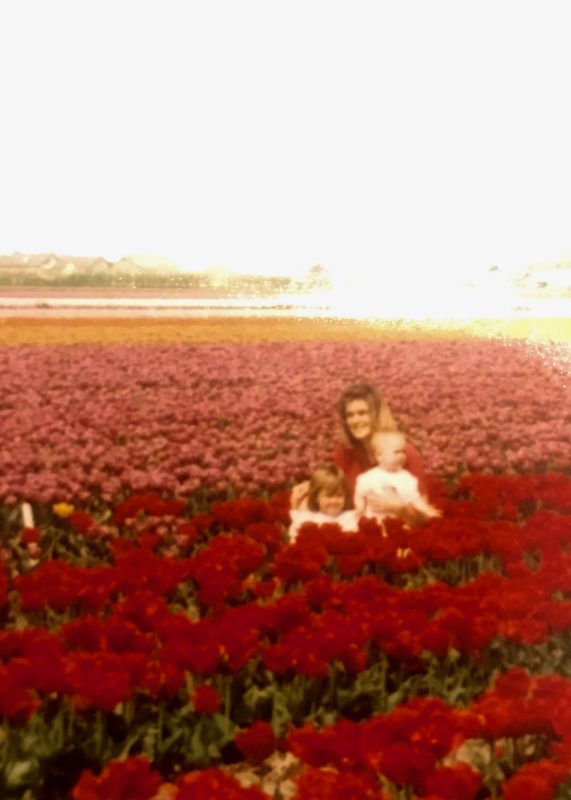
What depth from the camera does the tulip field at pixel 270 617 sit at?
218 cm

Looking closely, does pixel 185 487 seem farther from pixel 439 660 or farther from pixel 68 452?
pixel 439 660

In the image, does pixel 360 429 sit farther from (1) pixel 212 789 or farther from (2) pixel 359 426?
(1) pixel 212 789

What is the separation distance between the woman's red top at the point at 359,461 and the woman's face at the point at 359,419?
0.05m

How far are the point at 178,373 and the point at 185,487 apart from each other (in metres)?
2.53

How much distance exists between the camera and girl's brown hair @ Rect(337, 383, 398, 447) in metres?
4.70

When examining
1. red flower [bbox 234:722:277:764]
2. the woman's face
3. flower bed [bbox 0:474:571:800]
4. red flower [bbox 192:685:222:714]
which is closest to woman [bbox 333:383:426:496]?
the woman's face

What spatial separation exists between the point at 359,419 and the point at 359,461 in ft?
0.53

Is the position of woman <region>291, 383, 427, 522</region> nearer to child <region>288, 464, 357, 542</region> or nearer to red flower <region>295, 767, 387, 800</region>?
child <region>288, 464, 357, 542</region>

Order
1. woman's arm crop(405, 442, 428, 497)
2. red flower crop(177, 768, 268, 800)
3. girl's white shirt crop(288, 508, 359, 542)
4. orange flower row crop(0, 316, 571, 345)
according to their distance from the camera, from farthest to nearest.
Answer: orange flower row crop(0, 316, 571, 345), woman's arm crop(405, 442, 428, 497), girl's white shirt crop(288, 508, 359, 542), red flower crop(177, 768, 268, 800)

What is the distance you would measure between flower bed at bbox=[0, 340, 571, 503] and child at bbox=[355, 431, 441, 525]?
80cm

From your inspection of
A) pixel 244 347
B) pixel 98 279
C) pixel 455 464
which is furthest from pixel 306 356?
pixel 455 464

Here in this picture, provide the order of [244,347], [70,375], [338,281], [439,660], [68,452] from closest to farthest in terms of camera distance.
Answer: [439,660] < [68,452] < [338,281] < [70,375] < [244,347]

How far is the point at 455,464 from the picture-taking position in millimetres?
5664

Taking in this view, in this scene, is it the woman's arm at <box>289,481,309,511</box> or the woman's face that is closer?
the woman's arm at <box>289,481,309,511</box>
